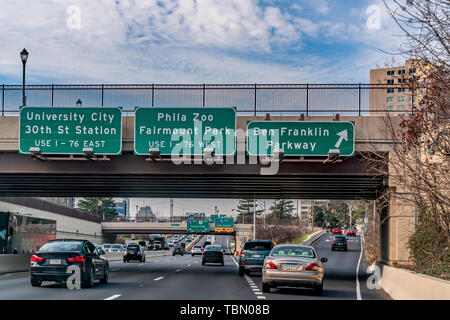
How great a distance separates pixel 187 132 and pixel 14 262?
12.7 meters

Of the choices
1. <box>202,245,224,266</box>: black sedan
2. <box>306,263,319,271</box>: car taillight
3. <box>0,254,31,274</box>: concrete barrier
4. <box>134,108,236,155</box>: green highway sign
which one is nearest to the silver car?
<box>306,263,319,271</box>: car taillight

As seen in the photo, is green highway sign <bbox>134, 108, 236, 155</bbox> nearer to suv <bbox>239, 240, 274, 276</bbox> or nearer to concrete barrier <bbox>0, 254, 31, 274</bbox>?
suv <bbox>239, 240, 274, 276</bbox>

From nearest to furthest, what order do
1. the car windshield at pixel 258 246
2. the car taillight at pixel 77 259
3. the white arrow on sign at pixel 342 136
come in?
the car taillight at pixel 77 259 → the white arrow on sign at pixel 342 136 → the car windshield at pixel 258 246

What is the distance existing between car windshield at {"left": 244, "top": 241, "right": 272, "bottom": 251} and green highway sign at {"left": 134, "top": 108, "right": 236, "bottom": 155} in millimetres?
7012

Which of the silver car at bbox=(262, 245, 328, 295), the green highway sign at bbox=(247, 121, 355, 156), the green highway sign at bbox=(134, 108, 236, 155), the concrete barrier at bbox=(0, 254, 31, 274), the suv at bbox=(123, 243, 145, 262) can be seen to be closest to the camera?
the silver car at bbox=(262, 245, 328, 295)

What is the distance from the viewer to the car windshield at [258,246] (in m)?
32.9

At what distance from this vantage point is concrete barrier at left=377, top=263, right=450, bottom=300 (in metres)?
14.6

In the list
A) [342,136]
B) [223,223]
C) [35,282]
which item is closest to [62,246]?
[35,282]

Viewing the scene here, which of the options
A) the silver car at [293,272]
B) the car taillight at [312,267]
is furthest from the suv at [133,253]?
the car taillight at [312,267]

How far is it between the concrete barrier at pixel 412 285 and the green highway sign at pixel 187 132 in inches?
316

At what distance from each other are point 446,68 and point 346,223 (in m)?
149

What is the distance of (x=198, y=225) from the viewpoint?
102 meters

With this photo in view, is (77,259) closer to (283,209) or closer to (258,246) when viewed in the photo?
(258,246)

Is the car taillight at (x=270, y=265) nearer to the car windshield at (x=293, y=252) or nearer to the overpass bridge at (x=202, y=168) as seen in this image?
the car windshield at (x=293, y=252)
